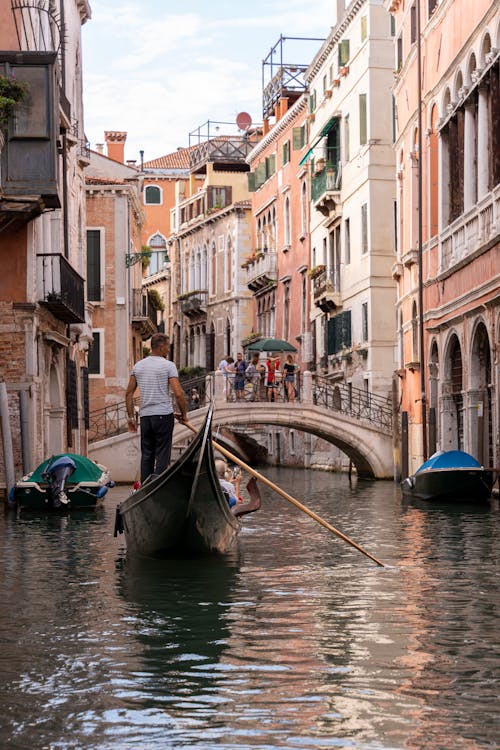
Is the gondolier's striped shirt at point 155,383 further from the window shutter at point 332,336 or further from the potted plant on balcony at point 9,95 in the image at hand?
the window shutter at point 332,336

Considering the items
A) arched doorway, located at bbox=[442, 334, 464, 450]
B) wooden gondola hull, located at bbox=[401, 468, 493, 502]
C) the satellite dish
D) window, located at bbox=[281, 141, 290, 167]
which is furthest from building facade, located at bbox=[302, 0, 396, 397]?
the satellite dish

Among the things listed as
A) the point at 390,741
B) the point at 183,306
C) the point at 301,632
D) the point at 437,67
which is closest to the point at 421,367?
the point at 437,67

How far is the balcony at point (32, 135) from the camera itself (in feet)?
62.8

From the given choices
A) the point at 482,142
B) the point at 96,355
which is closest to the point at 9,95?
the point at 482,142

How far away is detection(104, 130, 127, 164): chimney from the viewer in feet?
164

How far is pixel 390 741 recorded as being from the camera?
505cm

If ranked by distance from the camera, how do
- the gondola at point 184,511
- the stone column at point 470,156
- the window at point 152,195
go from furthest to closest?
1. the window at point 152,195
2. the stone column at point 470,156
3. the gondola at point 184,511

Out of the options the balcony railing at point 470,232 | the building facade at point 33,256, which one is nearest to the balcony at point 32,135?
the building facade at point 33,256

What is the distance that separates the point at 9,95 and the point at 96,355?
16.8 metres

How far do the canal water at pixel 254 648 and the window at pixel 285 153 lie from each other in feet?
101

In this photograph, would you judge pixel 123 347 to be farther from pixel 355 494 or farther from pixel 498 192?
pixel 498 192

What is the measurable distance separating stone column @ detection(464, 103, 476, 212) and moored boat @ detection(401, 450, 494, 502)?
4.33 meters

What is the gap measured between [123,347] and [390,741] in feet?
101

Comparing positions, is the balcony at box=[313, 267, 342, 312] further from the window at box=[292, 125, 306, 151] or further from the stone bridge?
the window at box=[292, 125, 306, 151]
